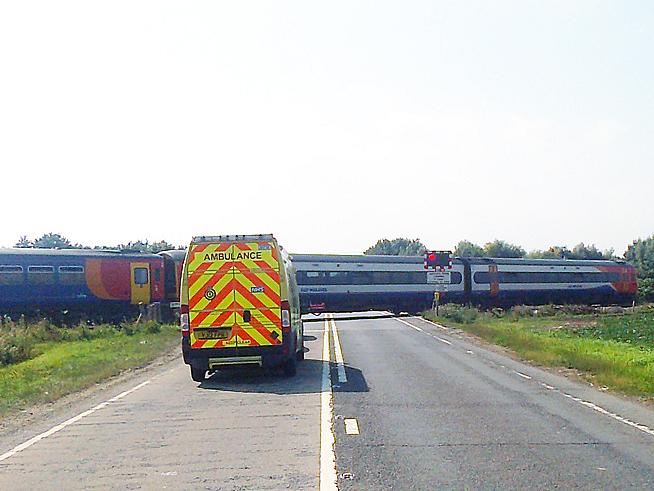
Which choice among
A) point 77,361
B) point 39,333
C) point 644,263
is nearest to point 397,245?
point 644,263

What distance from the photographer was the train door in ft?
146

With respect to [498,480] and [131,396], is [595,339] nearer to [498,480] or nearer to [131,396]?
[131,396]

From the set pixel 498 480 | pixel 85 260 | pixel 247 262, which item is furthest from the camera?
pixel 85 260

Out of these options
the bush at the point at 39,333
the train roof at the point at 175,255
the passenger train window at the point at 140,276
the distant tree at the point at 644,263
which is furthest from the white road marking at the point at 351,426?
the distant tree at the point at 644,263

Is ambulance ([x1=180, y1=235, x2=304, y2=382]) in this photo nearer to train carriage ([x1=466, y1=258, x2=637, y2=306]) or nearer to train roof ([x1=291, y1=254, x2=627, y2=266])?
train roof ([x1=291, y1=254, x2=627, y2=266])

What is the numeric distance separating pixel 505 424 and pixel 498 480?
141 inches

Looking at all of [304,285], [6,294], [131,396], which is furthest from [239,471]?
[304,285]

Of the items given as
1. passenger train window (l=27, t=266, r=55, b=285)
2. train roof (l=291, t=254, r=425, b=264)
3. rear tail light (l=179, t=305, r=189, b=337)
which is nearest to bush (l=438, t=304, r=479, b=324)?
train roof (l=291, t=254, r=425, b=264)

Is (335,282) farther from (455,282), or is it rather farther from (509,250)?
(509,250)

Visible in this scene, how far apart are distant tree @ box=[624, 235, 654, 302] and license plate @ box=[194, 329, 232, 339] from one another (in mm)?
73007

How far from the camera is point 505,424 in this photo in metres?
11.8

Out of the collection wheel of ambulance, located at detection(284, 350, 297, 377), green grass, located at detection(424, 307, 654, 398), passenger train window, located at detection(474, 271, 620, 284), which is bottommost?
green grass, located at detection(424, 307, 654, 398)

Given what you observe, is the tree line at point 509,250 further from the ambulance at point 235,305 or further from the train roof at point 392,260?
the ambulance at point 235,305

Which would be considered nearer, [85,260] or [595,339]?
[595,339]
